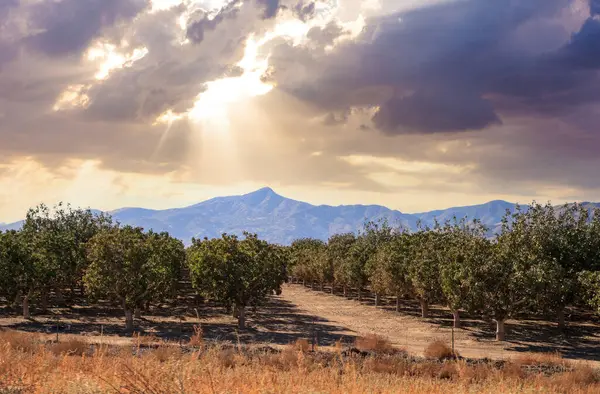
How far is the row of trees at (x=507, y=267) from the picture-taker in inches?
1649

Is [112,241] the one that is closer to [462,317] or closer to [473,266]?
[473,266]

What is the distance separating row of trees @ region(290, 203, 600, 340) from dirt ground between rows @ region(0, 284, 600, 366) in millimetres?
2742

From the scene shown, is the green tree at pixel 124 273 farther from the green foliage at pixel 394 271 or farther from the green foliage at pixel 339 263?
the green foliage at pixel 339 263

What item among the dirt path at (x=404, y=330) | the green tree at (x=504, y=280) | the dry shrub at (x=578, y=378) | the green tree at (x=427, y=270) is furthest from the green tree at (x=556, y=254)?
the dry shrub at (x=578, y=378)

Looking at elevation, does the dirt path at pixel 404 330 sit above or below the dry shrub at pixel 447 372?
below

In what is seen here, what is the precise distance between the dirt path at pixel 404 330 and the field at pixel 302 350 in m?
0.12

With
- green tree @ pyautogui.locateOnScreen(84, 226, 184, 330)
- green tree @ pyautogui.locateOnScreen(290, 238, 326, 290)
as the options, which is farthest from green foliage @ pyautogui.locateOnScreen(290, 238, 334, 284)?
green tree @ pyautogui.locateOnScreen(84, 226, 184, 330)

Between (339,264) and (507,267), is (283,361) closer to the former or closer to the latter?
(507,267)

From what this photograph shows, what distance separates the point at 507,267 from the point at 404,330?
45.5 feet

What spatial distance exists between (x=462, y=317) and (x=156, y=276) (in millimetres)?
37856

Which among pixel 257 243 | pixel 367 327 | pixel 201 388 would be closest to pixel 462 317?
pixel 367 327

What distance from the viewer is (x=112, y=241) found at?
151 ft

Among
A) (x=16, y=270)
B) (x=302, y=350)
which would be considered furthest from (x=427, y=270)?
(x=16, y=270)

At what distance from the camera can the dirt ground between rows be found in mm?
40875
